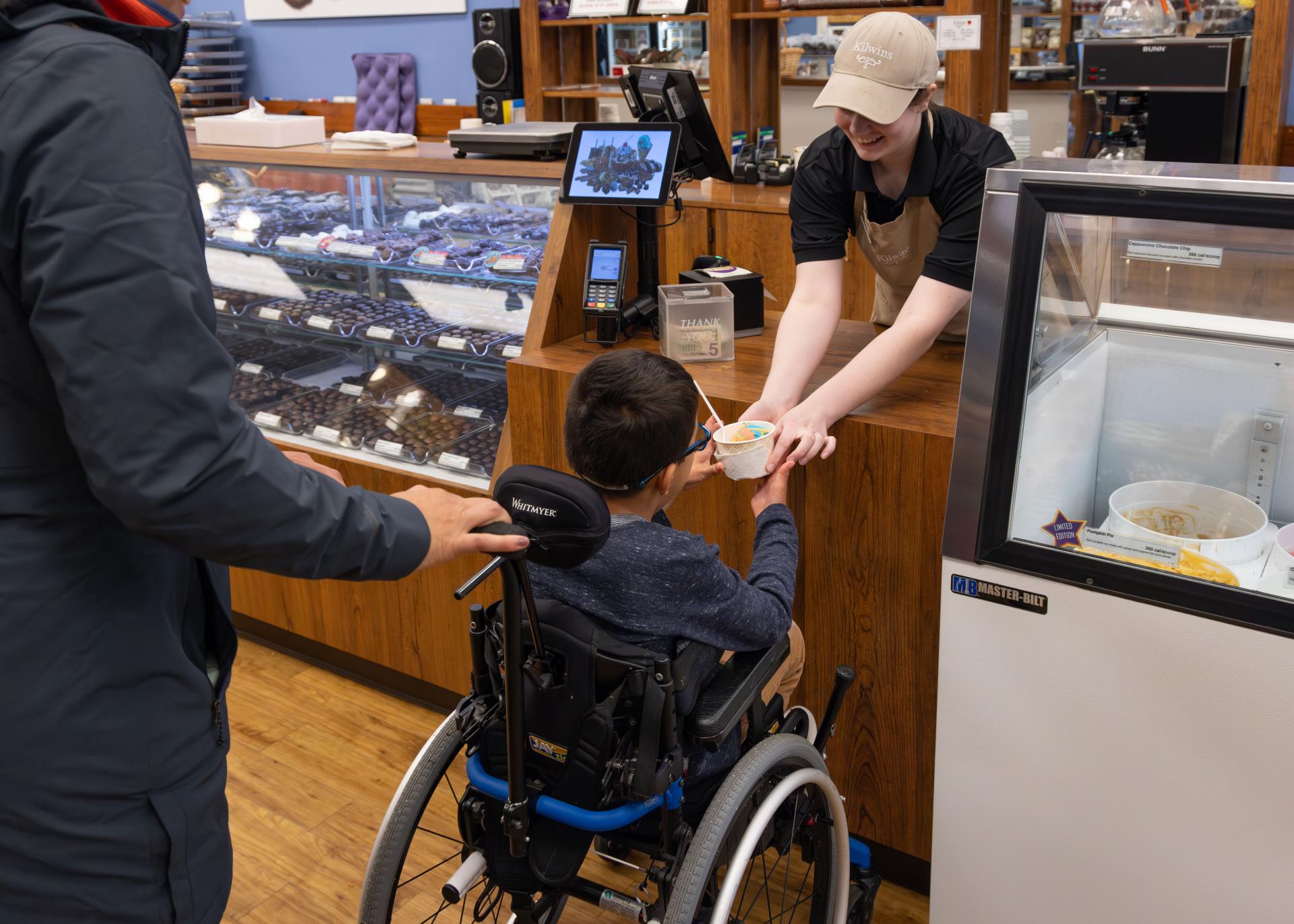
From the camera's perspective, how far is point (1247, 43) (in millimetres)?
4238

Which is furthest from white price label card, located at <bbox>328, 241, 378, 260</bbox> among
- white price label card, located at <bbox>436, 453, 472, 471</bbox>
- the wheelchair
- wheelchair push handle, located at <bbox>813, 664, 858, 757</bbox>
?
wheelchair push handle, located at <bbox>813, 664, 858, 757</bbox>

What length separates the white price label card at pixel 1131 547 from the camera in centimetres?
159

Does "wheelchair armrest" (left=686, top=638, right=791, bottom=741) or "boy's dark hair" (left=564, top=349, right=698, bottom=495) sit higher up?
"boy's dark hair" (left=564, top=349, right=698, bottom=495)

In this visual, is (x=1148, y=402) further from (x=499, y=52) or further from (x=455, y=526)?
(x=499, y=52)

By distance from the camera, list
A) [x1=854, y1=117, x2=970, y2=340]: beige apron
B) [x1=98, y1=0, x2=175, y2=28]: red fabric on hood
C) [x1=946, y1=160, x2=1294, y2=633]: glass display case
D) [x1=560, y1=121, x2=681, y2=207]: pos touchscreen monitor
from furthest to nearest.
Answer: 1. [x1=560, y1=121, x2=681, y2=207]: pos touchscreen monitor
2. [x1=854, y1=117, x2=970, y2=340]: beige apron
3. [x1=946, y1=160, x2=1294, y2=633]: glass display case
4. [x1=98, y1=0, x2=175, y2=28]: red fabric on hood

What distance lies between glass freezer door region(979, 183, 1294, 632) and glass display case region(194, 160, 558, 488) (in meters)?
1.38

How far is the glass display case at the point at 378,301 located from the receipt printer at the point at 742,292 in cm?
52

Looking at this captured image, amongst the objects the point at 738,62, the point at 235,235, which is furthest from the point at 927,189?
the point at 738,62

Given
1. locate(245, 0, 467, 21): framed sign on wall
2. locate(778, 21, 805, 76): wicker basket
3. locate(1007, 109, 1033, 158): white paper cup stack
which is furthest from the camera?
locate(245, 0, 467, 21): framed sign on wall

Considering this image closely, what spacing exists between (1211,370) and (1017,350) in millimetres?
327

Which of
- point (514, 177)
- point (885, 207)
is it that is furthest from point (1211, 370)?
point (514, 177)

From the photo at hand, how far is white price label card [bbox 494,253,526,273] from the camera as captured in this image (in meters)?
2.91

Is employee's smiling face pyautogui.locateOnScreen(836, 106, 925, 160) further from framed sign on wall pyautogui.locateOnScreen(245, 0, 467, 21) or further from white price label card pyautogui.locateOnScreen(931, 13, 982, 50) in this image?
framed sign on wall pyautogui.locateOnScreen(245, 0, 467, 21)

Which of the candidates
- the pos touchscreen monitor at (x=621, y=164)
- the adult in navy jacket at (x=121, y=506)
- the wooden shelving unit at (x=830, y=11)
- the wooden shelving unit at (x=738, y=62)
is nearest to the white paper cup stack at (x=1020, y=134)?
the wooden shelving unit at (x=738, y=62)
